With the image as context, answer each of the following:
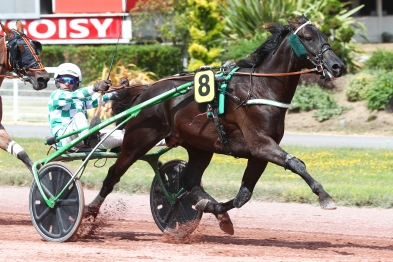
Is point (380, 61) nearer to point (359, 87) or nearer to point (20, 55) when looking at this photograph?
point (359, 87)

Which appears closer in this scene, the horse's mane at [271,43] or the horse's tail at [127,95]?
the horse's mane at [271,43]

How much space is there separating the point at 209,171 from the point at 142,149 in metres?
4.13

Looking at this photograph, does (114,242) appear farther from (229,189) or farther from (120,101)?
(229,189)

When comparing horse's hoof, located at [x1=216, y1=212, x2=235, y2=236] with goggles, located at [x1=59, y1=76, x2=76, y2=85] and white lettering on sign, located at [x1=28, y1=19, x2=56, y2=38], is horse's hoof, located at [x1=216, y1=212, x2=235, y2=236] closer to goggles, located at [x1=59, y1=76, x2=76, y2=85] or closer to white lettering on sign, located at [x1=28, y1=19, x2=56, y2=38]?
goggles, located at [x1=59, y1=76, x2=76, y2=85]

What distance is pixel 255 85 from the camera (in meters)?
7.08

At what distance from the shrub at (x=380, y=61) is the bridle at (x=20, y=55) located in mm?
13524

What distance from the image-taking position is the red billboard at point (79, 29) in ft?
78.5

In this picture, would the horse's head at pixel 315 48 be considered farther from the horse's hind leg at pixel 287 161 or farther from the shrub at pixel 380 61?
the shrub at pixel 380 61

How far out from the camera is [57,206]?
742 cm

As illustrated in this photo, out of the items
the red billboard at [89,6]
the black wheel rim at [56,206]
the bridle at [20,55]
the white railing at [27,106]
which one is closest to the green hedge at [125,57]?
the red billboard at [89,6]

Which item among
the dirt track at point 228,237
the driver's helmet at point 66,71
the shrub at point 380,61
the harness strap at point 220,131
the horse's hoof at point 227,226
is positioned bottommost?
the dirt track at point 228,237

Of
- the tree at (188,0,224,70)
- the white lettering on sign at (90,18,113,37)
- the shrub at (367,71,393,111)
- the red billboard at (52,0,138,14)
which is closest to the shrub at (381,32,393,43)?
the tree at (188,0,224,70)

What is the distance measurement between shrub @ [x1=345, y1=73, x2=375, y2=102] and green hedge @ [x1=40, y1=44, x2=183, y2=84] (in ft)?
18.8

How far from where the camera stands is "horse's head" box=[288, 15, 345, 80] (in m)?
6.61
